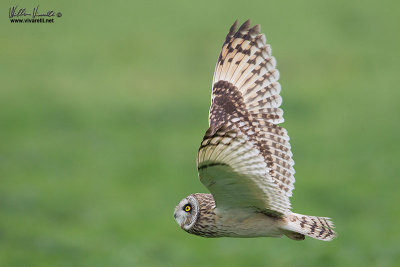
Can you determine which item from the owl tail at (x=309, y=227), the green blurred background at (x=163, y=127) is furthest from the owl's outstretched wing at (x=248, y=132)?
the green blurred background at (x=163, y=127)

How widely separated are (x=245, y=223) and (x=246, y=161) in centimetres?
84

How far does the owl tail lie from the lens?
20.0 feet

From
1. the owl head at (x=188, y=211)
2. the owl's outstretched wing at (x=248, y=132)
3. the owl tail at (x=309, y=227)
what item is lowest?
the owl tail at (x=309, y=227)

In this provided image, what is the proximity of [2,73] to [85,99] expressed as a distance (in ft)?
10.8

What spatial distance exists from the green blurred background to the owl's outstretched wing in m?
6.37

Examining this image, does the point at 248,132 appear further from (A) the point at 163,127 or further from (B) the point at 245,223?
(A) the point at 163,127

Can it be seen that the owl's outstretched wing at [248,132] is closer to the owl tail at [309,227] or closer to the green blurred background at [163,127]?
the owl tail at [309,227]

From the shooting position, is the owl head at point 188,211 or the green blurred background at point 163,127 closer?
the owl head at point 188,211

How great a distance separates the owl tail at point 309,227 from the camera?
6.09 meters

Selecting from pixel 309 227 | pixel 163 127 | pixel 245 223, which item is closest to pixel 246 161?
pixel 245 223

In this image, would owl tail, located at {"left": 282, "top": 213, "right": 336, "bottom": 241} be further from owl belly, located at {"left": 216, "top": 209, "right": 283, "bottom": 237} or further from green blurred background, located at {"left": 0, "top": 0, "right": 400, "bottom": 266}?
green blurred background, located at {"left": 0, "top": 0, "right": 400, "bottom": 266}

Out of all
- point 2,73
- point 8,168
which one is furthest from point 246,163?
point 2,73

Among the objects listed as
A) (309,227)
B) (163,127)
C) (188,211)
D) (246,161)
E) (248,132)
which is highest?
(163,127)

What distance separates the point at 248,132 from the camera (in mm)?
6750
